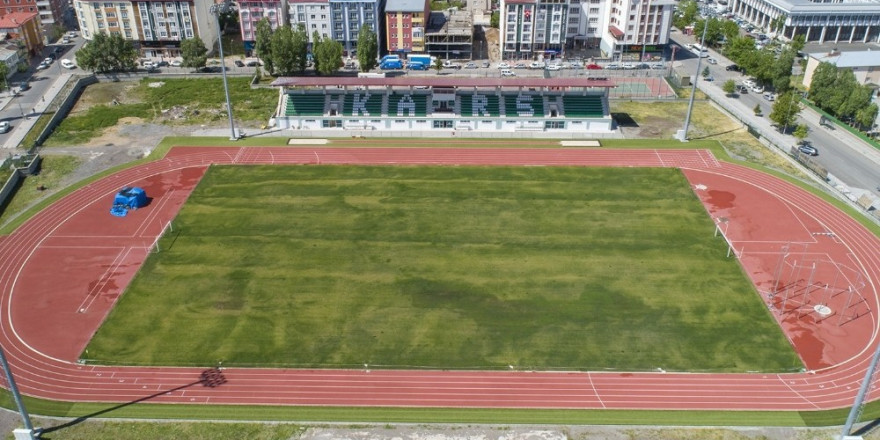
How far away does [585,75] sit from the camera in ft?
309

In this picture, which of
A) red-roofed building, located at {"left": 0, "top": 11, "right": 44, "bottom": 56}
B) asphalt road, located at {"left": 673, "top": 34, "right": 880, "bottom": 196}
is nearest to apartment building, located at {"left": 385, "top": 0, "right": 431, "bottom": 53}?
asphalt road, located at {"left": 673, "top": 34, "right": 880, "bottom": 196}

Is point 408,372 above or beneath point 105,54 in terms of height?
beneath

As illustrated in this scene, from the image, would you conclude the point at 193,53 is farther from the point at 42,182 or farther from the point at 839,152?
the point at 839,152

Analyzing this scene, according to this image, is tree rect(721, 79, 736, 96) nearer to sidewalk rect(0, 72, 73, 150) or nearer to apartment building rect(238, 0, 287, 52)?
apartment building rect(238, 0, 287, 52)

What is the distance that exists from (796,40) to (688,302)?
251 ft

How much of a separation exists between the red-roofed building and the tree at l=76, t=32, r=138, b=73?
15.6m

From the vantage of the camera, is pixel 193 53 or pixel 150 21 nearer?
pixel 193 53

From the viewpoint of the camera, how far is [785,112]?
72375 millimetres

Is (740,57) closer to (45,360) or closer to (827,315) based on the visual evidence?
(827,315)

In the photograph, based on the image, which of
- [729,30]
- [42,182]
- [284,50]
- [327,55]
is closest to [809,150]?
[729,30]

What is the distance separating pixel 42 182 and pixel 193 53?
117 ft

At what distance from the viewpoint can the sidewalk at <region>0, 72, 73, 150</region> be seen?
7054 cm

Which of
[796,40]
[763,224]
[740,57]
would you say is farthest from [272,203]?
[796,40]

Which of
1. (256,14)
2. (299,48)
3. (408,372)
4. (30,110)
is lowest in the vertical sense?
(408,372)
